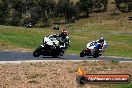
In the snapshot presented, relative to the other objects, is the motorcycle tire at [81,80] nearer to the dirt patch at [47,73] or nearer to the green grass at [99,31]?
the dirt patch at [47,73]

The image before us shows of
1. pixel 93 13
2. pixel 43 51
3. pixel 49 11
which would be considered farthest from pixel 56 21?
pixel 43 51

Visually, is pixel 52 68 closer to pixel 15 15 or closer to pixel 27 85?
pixel 27 85

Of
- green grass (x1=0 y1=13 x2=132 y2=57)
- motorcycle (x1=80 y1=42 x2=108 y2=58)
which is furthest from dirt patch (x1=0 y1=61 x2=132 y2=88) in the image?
green grass (x1=0 y1=13 x2=132 y2=57)

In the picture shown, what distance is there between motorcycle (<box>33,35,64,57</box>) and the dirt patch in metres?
5.93

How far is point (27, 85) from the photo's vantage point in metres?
19.7

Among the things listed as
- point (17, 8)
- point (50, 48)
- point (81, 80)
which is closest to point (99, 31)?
point (17, 8)

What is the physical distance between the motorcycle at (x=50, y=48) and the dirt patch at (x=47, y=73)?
5929mm

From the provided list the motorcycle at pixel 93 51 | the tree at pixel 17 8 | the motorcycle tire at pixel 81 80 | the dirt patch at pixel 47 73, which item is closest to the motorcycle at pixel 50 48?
the motorcycle at pixel 93 51

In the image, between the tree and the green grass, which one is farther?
the tree

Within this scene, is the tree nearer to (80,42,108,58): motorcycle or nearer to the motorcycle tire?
(80,42,108,58): motorcycle

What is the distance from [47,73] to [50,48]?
10277mm

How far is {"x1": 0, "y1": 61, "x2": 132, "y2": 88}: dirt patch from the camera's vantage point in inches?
786

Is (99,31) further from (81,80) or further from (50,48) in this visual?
(81,80)

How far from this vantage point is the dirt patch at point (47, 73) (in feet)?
65.5
